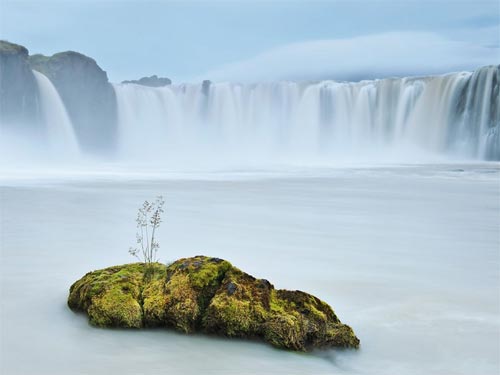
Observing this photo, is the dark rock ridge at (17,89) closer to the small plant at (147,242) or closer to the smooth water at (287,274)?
the smooth water at (287,274)

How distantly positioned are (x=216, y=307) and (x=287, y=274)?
240 cm

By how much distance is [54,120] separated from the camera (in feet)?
169

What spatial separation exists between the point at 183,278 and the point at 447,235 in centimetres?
652

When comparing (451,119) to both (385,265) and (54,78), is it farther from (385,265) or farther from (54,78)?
(385,265)

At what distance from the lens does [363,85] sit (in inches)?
2292

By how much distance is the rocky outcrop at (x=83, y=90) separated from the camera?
192 ft

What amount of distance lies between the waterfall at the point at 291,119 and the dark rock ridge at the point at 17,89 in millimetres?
12347

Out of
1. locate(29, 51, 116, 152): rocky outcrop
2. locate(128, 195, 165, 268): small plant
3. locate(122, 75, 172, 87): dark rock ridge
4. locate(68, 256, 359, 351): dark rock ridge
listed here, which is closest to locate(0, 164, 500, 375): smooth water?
locate(68, 256, 359, 351): dark rock ridge

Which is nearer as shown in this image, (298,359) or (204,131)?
(298,359)

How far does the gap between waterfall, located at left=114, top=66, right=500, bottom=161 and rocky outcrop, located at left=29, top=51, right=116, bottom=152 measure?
6.39 feet

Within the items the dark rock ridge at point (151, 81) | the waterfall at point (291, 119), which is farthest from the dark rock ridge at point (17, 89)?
the dark rock ridge at point (151, 81)

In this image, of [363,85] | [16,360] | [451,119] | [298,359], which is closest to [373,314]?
[298,359]

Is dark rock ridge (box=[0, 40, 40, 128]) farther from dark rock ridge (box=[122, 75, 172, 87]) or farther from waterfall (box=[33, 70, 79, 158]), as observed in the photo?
dark rock ridge (box=[122, 75, 172, 87])

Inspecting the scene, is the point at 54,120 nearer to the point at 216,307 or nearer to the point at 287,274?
the point at 287,274
